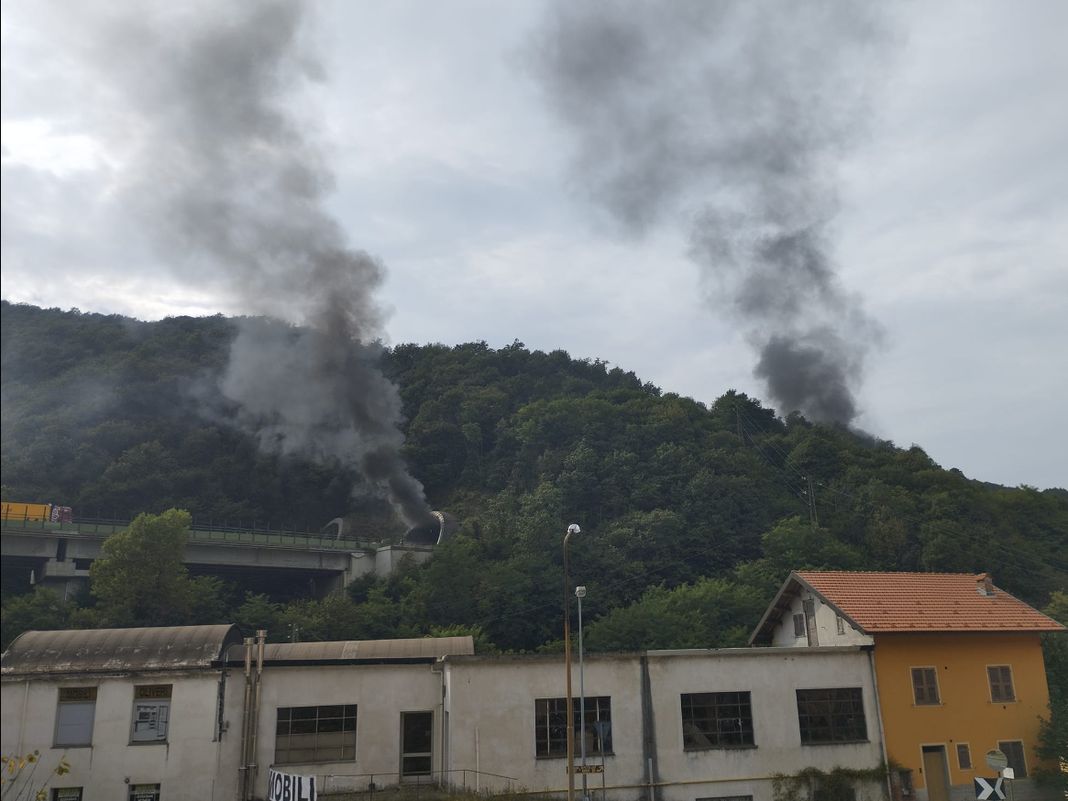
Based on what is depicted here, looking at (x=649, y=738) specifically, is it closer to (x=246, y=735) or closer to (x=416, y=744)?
(x=416, y=744)

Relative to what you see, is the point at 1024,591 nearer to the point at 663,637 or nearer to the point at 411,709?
the point at 663,637

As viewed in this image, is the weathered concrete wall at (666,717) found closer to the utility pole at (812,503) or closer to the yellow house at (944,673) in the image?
the yellow house at (944,673)

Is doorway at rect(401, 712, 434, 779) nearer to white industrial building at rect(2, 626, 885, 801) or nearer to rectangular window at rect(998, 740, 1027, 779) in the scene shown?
white industrial building at rect(2, 626, 885, 801)

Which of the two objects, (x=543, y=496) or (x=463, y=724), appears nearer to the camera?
(x=463, y=724)

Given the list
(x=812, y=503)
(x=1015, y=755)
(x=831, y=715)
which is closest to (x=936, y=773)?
(x=1015, y=755)

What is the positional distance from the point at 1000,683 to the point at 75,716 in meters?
36.7

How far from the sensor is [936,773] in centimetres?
3391

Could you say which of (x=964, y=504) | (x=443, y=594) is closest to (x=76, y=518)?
(x=443, y=594)

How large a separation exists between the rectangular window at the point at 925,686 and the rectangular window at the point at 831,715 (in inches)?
95.1

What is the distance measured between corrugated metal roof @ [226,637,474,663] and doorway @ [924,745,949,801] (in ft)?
64.6

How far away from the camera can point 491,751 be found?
31703 millimetres

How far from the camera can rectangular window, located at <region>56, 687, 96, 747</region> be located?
1211 inches

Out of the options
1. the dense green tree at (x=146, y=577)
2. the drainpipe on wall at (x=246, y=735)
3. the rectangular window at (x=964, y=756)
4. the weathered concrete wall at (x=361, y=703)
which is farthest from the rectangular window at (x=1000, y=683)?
the dense green tree at (x=146, y=577)

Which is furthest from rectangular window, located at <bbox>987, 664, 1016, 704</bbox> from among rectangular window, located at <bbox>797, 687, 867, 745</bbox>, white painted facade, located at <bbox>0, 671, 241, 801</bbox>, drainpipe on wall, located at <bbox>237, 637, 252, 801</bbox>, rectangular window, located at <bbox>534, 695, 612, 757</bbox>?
white painted facade, located at <bbox>0, 671, 241, 801</bbox>
